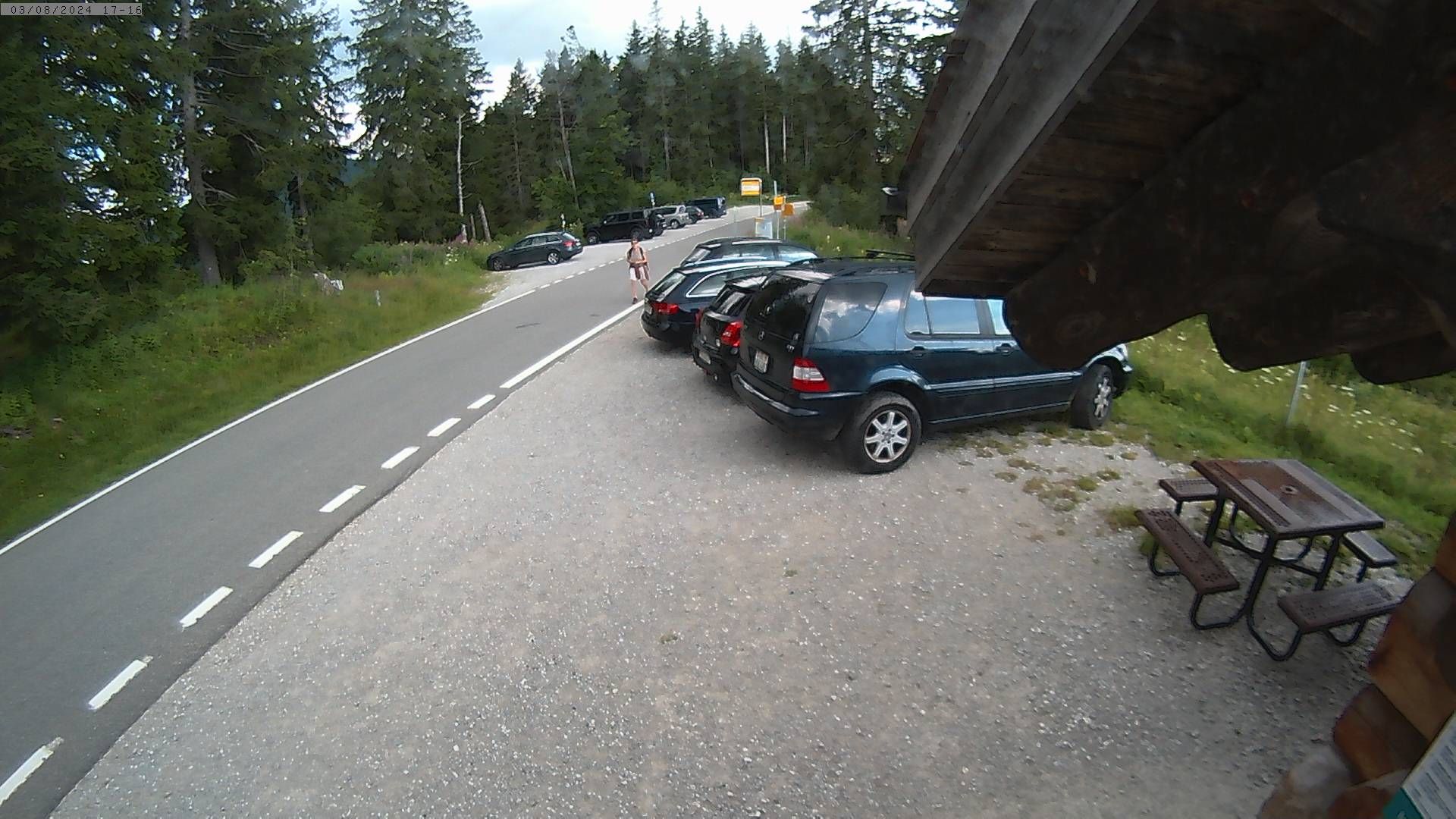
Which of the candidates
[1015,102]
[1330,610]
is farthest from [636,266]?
[1015,102]

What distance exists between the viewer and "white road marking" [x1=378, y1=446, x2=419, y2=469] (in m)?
8.45

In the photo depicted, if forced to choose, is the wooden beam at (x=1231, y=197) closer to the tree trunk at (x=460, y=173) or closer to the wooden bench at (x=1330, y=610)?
Result: the wooden bench at (x=1330, y=610)

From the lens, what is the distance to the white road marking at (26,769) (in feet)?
13.5

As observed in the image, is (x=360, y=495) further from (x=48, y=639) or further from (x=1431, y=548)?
(x=1431, y=548)

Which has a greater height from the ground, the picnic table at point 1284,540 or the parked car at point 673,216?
the parked car at point 673,216

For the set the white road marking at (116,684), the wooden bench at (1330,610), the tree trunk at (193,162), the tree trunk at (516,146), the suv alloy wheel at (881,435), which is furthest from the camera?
the tree trunk at (516,146)

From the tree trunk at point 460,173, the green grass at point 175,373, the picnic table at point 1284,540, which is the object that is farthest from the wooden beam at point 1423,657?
the tree trunk at point 460,173

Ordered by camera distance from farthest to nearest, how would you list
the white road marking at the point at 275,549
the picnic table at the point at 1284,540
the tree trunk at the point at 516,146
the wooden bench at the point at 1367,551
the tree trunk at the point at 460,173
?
1. the tree trunk at the point at 516,146
2. the tree trunk at the point at 460,173
3. the white road marking at the point at 275,549
4. the wooden bench at the point at 1367,551
5. the picnic table at the point at 1284,540

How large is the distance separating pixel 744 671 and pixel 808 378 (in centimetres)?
305

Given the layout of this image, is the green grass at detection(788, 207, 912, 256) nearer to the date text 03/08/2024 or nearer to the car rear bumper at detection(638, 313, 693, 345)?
the car rear bumper at detection(638, 313, 693, 345)

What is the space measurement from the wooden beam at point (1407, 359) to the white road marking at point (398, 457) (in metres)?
8.46

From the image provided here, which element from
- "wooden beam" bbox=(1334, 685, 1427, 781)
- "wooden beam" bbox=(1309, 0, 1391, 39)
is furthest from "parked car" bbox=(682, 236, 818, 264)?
"wooden beam" bbox=(1309, 0, 1391, 39)

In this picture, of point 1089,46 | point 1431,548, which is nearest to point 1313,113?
point 1089,46

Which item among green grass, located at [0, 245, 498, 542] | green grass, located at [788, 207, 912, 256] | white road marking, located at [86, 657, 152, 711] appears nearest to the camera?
white road marking, located at [86, 657, 152, 711]
